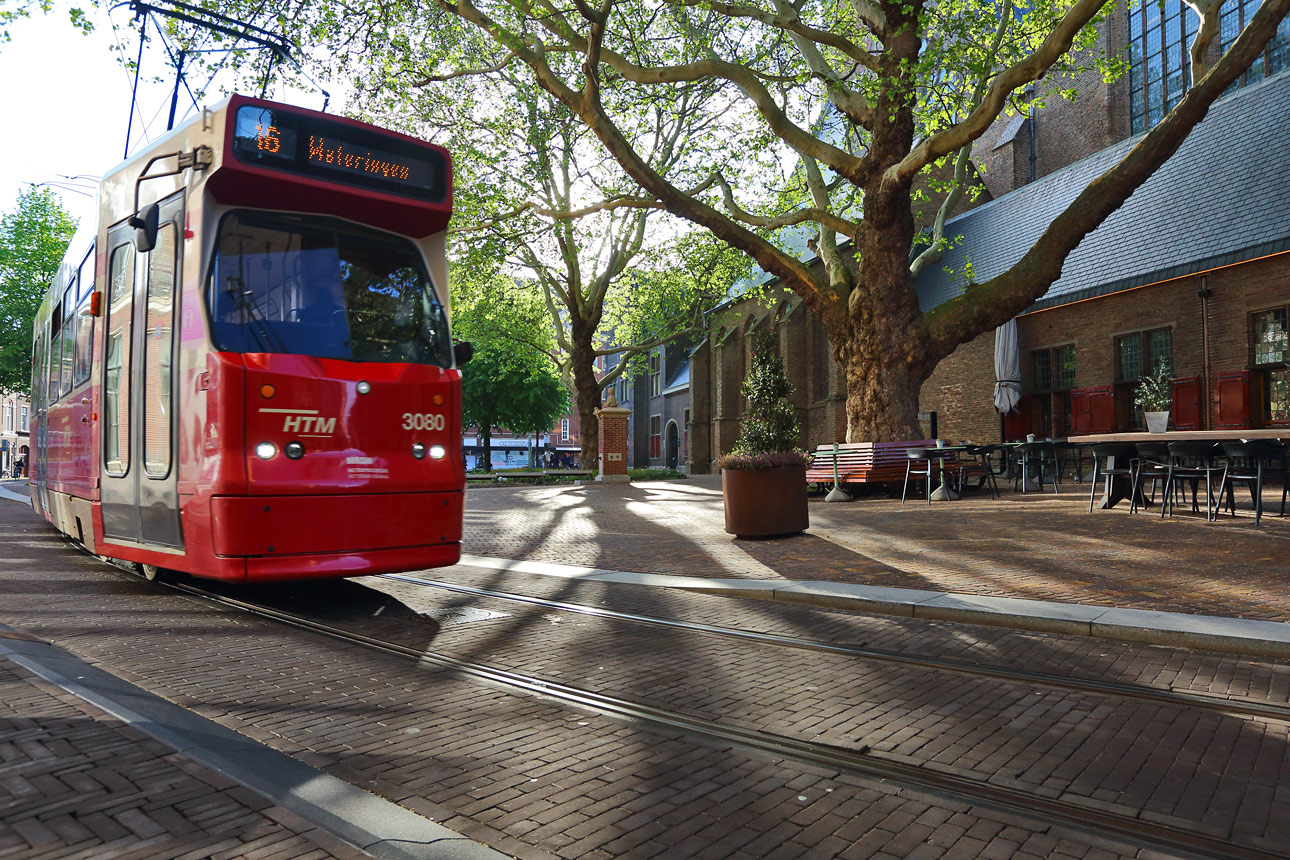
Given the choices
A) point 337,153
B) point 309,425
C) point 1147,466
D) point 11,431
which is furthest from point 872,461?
point 11,431

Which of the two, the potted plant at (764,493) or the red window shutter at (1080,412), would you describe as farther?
the red window shutter at (1080,412)

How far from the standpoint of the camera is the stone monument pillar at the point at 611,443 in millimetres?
28422

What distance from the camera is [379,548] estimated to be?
6016 mm

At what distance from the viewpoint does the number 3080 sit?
623cm

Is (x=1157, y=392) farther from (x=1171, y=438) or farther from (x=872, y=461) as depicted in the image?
(x=1171, y=438)

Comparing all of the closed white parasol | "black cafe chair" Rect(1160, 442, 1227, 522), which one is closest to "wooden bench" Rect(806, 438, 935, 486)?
"black cafe chair" Rect(1160, 442, 1227, 522)

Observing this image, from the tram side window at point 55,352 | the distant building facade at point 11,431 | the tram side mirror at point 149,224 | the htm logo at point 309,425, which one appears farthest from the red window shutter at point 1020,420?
the distant building facade at point 11,431

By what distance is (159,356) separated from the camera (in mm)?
6219

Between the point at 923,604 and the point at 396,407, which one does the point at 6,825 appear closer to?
the point at 396,407

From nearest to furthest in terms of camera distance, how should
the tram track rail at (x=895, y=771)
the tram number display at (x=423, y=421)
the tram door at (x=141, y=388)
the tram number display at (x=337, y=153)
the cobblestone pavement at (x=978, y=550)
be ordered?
the tram track rail at (x=895, y=771)
the tram number display at (x=337, y=153)
the tram door at (x=141, y=388)
the tram number display at (x=423, y=421)
the cobblestone pavement at (x=978, y=550)

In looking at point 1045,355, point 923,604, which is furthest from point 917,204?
point 923,604

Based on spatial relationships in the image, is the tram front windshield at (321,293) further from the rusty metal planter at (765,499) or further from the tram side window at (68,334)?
the rusty metal planter at (765,499)

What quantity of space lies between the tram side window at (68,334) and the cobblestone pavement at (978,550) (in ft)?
15.2

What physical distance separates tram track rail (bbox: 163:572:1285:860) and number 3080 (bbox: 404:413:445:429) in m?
1.84
